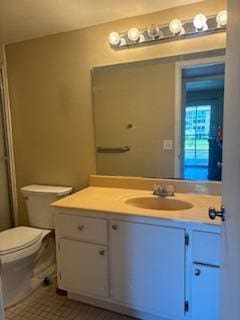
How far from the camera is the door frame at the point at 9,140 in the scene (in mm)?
2551

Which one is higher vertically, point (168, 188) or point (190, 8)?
point (190, 8)

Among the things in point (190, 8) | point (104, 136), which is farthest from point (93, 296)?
point (190, 8)

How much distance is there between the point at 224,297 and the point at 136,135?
1316 mm

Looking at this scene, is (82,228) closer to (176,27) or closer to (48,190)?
(48,190)

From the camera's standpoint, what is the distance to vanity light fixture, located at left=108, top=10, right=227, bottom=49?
1764 millimetres

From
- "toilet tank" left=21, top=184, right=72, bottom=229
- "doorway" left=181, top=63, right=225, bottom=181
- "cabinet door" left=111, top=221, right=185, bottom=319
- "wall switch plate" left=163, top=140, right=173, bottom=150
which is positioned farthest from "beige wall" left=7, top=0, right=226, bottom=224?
"cabinet door" left=111, top=221, right=185, bottom=319

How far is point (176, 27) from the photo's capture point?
1.84 meters

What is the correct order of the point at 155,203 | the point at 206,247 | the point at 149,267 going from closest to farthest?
the point at 206,247 < the point at 149,267 < the point at 155,203

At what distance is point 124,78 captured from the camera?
211cm

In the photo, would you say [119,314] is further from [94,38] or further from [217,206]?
[94,38]

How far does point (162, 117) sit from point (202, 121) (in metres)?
0.30

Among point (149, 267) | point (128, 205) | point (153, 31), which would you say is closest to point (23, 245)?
point (128, 205)

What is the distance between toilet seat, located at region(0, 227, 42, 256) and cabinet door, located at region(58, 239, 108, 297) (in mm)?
289

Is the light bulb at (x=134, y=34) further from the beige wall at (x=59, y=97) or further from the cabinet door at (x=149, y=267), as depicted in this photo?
the cabinet door at (x=149, y=267)
